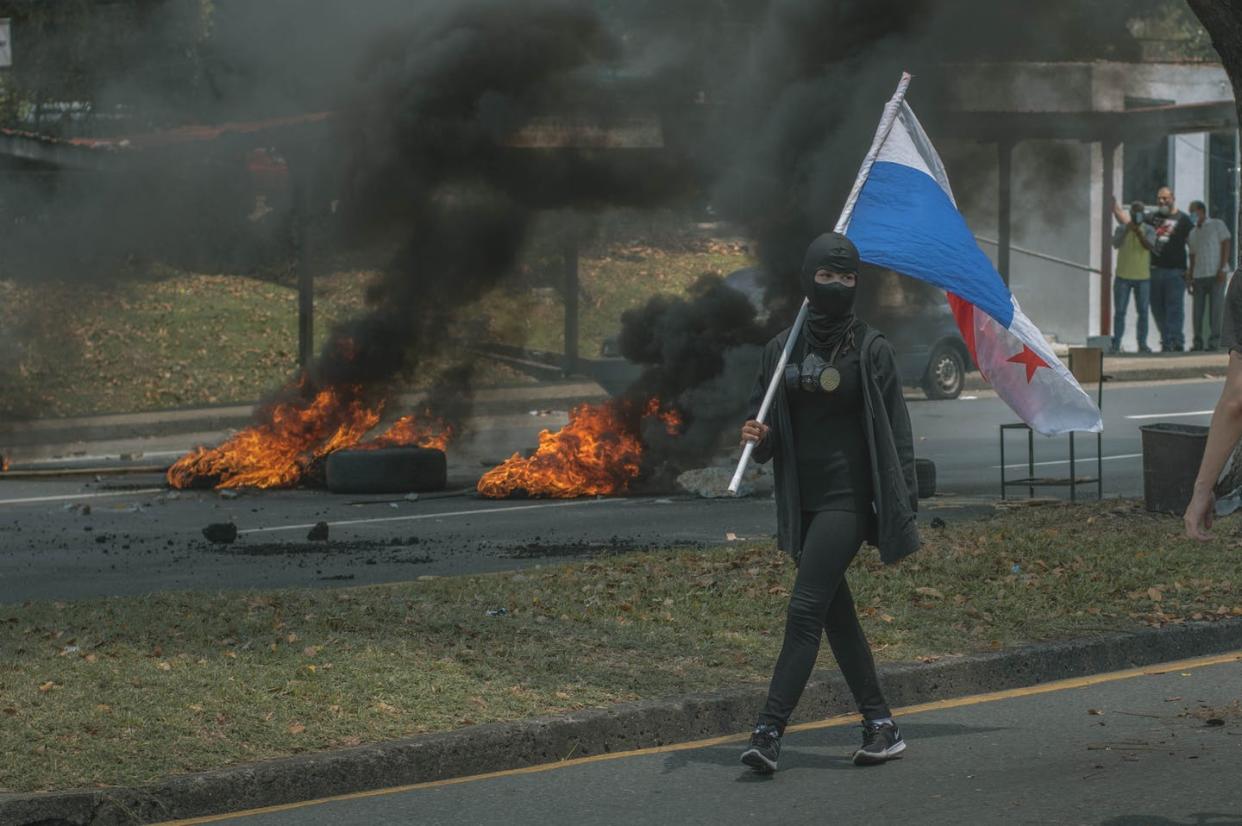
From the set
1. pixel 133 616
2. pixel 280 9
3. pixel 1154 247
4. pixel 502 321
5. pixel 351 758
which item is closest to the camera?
pixel 351 758

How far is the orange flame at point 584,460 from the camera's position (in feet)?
47.4

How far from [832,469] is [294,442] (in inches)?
399

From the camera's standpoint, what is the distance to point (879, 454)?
6.25 m

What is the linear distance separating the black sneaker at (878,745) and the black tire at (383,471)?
881 cm

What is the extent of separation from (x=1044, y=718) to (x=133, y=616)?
3.82m

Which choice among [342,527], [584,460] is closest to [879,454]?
[342,527]

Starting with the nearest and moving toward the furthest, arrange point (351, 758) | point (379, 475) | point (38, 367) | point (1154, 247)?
point (351, 758)
point (379, 475)
point (38, 367)
point (1154, 247)

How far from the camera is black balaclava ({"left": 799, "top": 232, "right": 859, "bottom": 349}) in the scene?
246 inches

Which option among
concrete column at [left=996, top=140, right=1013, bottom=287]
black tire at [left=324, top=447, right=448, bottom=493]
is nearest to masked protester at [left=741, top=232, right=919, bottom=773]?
black tire at [left=324, top=447, right=448, bottom=493]

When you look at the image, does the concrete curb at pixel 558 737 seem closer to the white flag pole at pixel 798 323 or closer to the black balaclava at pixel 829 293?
the white flag pole at pixel 798 323

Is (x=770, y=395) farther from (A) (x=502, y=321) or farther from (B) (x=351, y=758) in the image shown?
(A) (x=502, y=321)

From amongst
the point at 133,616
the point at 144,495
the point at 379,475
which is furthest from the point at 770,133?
the point at 133,616

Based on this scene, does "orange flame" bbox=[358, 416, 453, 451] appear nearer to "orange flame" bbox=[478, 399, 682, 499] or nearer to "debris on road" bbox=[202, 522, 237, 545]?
"orange flame" bbox=[478, 399, 682, 499]

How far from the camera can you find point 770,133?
17688mm
